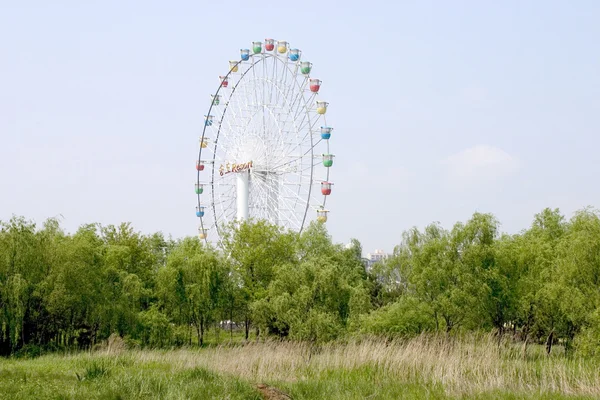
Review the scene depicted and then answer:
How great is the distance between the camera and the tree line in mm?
28875

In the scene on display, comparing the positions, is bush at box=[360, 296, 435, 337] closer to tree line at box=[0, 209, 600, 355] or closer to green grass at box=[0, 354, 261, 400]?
tree line at box=[0, 209, 600, 355]

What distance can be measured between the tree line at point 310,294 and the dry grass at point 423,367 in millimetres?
4716

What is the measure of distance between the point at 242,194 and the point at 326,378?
31.0 metres

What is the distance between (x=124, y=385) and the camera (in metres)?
14.7

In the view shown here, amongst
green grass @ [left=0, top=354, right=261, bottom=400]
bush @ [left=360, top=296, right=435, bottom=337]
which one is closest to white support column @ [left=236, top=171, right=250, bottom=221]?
bush @ [left=360, top=296, right=435, bottom=337]

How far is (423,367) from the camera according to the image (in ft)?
63.9

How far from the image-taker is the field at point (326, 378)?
14.8 meters

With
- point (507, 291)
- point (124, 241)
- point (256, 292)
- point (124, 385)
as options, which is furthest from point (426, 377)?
point (124, 241)

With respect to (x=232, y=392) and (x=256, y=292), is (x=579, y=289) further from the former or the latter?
(x=256, y=292)

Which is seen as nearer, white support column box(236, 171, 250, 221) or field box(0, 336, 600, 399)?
field box(0, 336, 600, 399)

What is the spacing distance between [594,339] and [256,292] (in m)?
22.7

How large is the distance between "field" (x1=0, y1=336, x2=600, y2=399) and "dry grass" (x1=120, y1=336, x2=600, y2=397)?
3 cm

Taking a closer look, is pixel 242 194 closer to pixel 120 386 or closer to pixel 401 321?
pixel 401 321

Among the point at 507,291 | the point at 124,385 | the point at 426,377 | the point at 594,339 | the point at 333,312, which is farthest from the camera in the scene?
the point at 507,291
